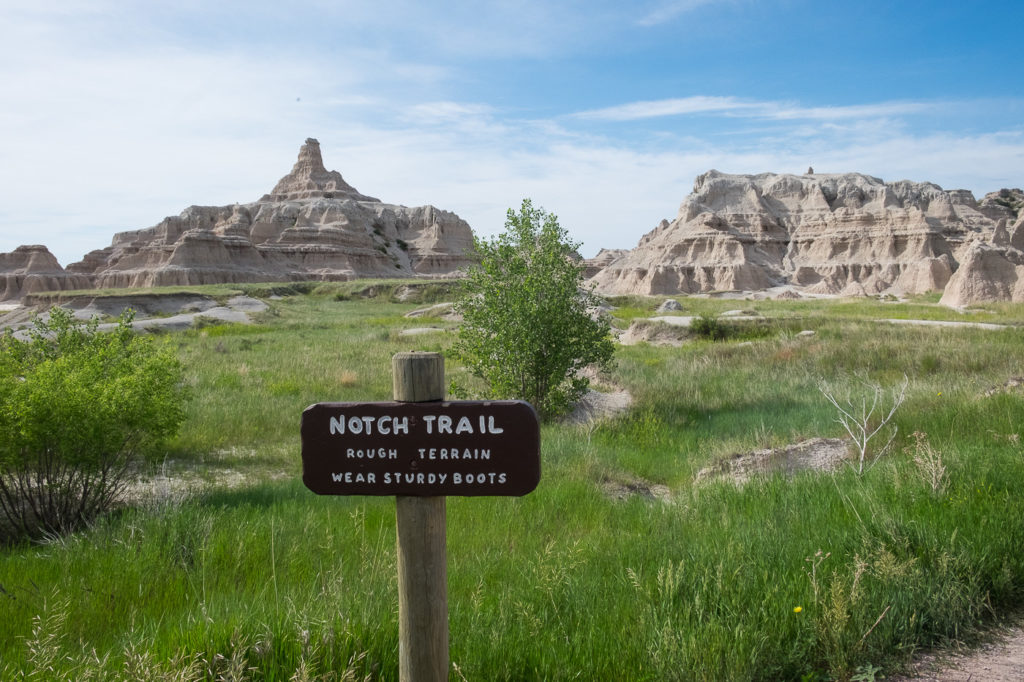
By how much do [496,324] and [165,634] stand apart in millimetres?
7677

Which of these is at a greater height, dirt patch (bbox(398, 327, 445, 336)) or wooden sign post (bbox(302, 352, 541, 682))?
wooden sign post (bbox(302, 352, 541, 682))

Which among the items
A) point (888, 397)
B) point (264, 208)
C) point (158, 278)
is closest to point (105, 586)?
point (888, 397)

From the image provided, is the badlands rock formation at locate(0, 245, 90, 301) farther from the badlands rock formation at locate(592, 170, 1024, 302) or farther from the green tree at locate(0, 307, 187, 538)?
the green tree at locate(0, 307, 187, 538)

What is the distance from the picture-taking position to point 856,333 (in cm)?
1944

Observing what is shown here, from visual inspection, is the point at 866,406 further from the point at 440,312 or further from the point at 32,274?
the point at 32,274

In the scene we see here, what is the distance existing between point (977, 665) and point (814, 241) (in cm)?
9346

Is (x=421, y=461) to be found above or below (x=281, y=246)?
below

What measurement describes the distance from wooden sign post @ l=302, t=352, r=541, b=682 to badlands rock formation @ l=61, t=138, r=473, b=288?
81649 millimetres

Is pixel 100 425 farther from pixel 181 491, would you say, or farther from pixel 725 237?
pixel 725 237

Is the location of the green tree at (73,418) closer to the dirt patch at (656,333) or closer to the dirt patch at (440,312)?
the dirt patch at (656,333)

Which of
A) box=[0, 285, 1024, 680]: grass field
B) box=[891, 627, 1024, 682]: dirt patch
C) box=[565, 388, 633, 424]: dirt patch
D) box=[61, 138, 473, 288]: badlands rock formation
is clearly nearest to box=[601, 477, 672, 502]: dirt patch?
box=[0, 285, 1024, 680]: grass field

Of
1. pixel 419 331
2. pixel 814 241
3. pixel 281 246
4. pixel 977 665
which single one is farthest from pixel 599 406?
pixel 281 246

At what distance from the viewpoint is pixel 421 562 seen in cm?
259

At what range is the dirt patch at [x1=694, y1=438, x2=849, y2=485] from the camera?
7.11 m
